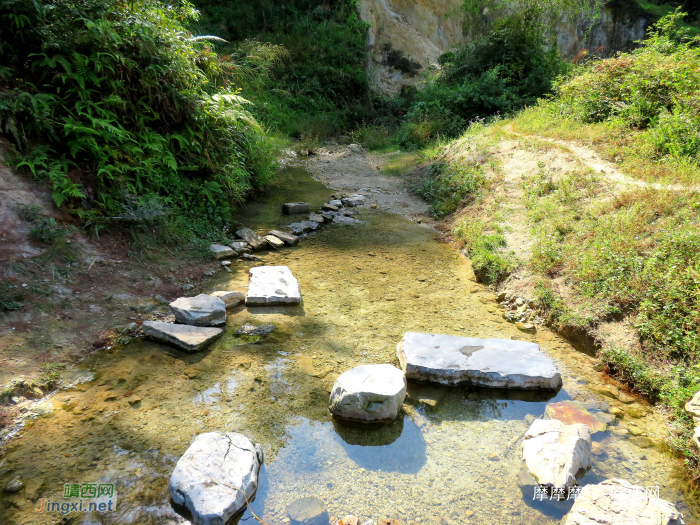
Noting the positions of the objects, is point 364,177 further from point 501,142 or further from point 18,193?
point 18,193

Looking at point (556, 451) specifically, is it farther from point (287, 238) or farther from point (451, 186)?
point (451, 186)

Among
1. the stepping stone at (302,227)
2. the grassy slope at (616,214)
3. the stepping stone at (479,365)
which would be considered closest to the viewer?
the stepping stone at (479,365)

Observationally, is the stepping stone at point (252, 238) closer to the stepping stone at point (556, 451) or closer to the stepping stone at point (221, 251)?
the stepping stone at point (221, 251)

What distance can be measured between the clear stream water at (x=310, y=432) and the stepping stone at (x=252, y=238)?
69.9 inches

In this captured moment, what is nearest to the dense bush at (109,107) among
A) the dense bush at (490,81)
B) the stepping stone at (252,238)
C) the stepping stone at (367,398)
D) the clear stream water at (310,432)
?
the stepping stone at (252,238)

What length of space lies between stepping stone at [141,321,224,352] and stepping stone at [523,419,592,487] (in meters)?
2.84

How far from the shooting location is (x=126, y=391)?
9.88ft

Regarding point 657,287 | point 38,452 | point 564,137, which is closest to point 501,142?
point 564,137

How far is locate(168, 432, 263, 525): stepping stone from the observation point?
2102 mm

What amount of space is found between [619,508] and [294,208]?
21.1ft

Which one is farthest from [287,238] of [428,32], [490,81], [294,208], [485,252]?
[428,32]

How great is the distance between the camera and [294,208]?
24.4 feet

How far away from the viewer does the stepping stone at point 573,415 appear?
290 centimetres

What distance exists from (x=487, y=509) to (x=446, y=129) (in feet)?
38.1
